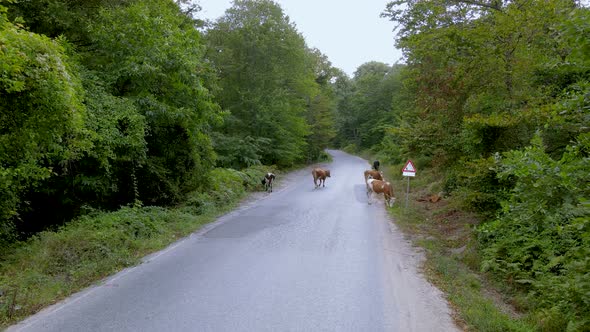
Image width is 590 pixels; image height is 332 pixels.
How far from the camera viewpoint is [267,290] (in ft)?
20.8

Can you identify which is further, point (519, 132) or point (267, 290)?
point (519, 132)

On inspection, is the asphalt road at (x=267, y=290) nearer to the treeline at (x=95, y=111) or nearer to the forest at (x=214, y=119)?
the forest at (x=214, y=119)

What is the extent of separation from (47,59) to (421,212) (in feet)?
41.8

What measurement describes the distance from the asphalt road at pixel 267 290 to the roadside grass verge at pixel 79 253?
331 millimetres

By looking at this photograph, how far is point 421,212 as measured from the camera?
14938 mm

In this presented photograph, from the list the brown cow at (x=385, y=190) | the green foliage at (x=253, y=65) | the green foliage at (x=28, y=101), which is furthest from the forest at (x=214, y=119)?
the green foliage at (x=253, y=65)

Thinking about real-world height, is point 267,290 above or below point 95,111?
below

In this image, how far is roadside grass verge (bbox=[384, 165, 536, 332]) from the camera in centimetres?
540

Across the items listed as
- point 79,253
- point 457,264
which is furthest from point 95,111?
point 457,264

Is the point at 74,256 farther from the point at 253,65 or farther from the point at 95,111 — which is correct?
the point at 253,65

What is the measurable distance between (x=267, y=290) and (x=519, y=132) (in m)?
8.41

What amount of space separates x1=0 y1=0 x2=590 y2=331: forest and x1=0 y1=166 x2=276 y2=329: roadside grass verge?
0.12m

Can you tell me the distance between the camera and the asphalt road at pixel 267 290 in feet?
16.9

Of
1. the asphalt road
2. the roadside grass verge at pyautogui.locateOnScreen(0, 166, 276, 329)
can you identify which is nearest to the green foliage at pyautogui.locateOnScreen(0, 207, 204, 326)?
the roadside grass verge at pyautogui.locateOnScreen(0, 166, 276, 329)
